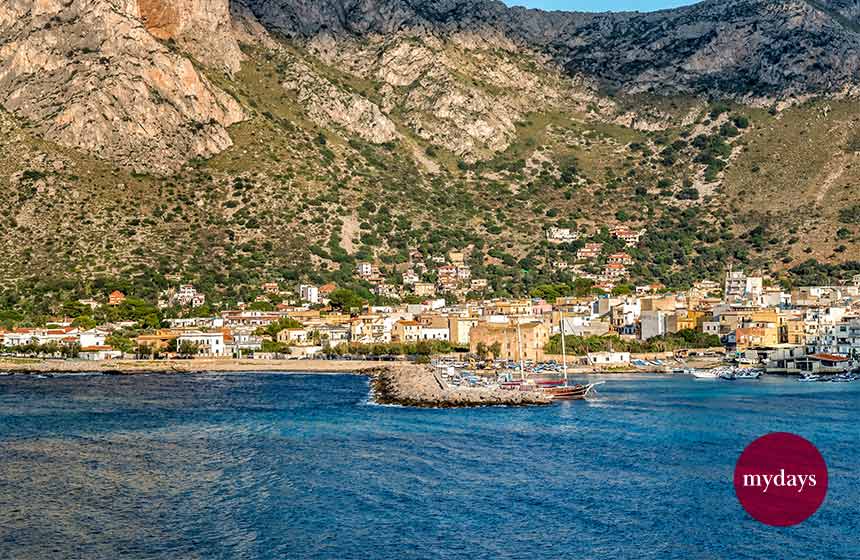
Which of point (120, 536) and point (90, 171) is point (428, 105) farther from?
point (120, 536)

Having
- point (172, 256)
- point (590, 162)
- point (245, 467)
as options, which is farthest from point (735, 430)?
point (590, 162)

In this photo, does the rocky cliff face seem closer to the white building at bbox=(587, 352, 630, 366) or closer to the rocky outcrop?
the rocky outcrop

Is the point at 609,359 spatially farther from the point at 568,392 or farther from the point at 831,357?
the point at 568,392

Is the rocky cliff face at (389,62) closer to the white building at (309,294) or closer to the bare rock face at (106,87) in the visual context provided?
the bare rock face at (106,87)

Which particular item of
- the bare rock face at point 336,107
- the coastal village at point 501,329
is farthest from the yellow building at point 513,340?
the bare rock face at point 336,107

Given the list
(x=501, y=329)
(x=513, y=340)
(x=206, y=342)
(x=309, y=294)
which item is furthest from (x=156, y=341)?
(x=513, y=340)
